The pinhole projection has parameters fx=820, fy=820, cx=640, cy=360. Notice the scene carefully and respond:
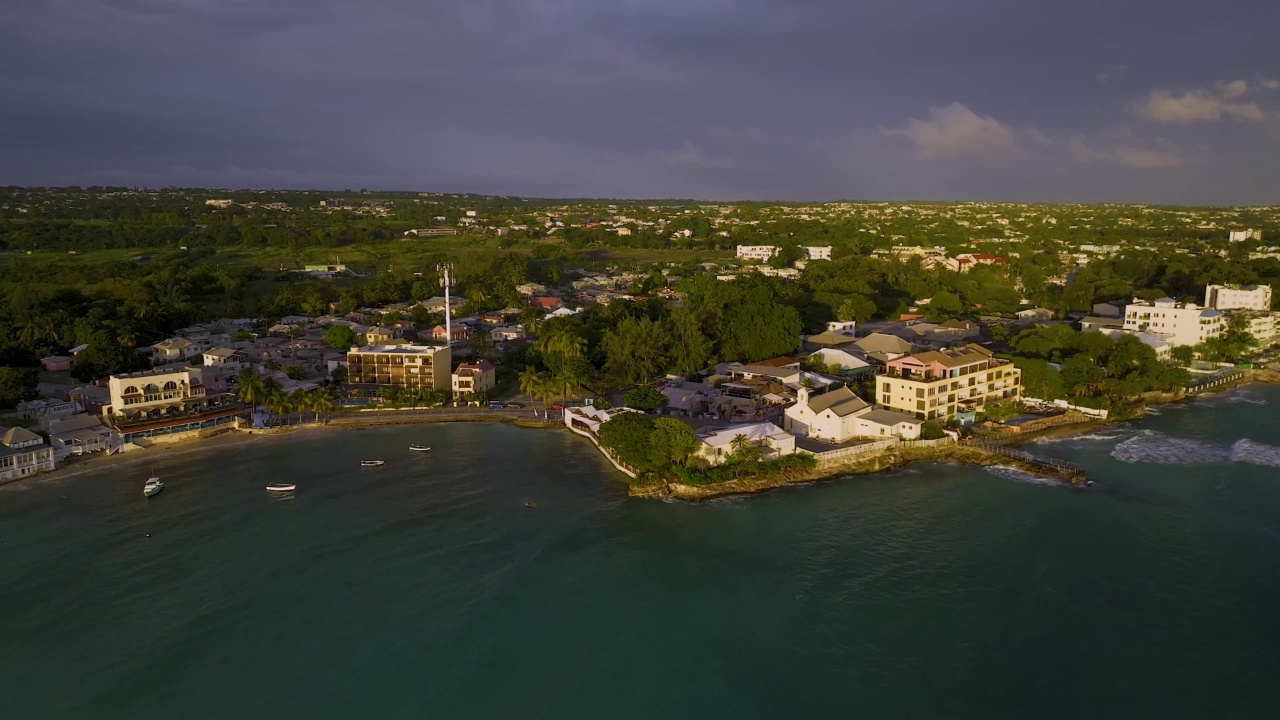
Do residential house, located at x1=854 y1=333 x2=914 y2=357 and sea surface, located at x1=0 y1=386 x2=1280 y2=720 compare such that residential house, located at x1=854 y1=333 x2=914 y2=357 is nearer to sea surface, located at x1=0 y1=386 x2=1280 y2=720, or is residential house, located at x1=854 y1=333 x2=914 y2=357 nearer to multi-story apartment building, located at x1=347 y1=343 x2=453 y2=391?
sea surface, located at x1=0 y1=386 x2=1280 y2=720

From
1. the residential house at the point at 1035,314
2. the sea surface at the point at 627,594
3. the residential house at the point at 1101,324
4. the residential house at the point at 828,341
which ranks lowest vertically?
the sea surface at the point at 627,594

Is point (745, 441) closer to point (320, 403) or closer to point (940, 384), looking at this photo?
point (940, 384)

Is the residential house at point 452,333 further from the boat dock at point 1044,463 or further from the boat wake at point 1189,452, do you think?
the boat wake at point 1189,452

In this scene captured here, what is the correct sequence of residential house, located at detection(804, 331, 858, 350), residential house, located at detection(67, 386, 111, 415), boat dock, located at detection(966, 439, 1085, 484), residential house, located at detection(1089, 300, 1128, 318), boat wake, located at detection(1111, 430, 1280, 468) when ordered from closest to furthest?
boat dock, located at detection(966, 439, 1085, 484), boat wake, located at detection(1111, 430, 1280, 468), residential house, located at detection(67, 386, 111, 415), residential house, located at detection(804, 331, 858, 350), residential house, located at detection(1089, 300, 1128, 318)

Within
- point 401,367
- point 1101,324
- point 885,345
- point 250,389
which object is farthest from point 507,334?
point 1101,324

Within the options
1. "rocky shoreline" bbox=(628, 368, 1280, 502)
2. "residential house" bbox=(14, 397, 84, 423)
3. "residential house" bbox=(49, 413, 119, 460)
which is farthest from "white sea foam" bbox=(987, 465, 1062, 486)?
"residential house" bbox=(14, 397, 84, 423)

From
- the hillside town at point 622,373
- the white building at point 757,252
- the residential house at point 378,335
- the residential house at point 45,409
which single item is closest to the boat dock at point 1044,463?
the hillside town at point 622,373
